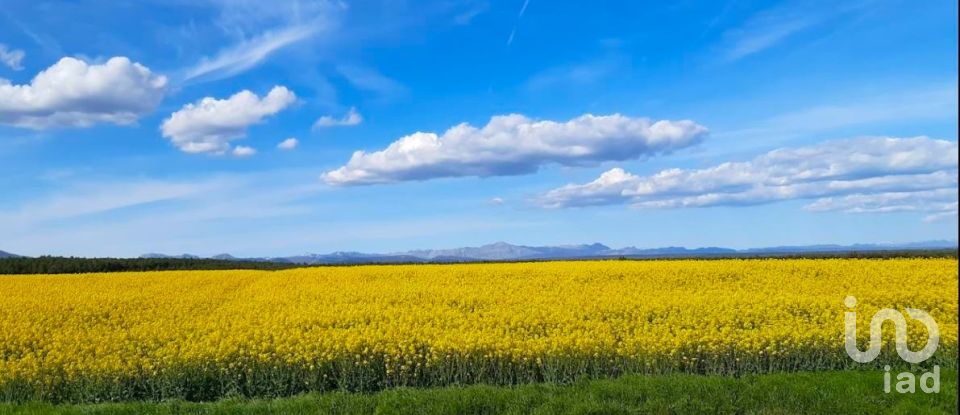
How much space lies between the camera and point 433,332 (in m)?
14.0

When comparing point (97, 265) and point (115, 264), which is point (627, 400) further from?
point (97, 265)

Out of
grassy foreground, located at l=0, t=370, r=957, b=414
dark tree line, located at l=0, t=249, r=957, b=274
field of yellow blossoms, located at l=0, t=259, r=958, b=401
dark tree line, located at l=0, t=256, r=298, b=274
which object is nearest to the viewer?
grassy foreground, located at l=0, t=370, r=957, b=414

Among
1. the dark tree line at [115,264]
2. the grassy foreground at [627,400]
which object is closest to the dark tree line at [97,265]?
the dark tree line at [115,264]

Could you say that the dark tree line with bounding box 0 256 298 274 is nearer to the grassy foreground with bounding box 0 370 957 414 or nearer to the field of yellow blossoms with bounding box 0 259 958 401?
the field of yellow blossoms with bounding box 0 259 958 401

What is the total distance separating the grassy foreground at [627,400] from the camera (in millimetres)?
9477

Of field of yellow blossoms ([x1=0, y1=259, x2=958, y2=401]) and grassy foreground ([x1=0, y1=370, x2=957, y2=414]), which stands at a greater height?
field of yellow blossoms ([x1=0, y1=259, x2=958, y2=401])

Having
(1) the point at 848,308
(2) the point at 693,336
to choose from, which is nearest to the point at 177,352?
(2) the point at 693,336

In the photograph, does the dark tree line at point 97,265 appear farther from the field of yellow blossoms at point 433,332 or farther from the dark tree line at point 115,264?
the field of yellow blossoms at point 433,332

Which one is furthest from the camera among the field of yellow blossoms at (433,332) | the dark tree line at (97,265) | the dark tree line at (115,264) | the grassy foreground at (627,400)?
the dark tree line at (97,265)

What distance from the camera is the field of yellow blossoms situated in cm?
1252

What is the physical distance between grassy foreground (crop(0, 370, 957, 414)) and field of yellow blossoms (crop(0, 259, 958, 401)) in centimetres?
151

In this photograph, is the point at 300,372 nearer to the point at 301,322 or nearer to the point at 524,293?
the point at 301,322

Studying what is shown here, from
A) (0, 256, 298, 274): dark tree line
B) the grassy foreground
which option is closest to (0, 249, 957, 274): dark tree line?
(0, 256, 298, 274): dark tree line

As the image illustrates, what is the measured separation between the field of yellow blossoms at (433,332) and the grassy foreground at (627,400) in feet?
4.96
